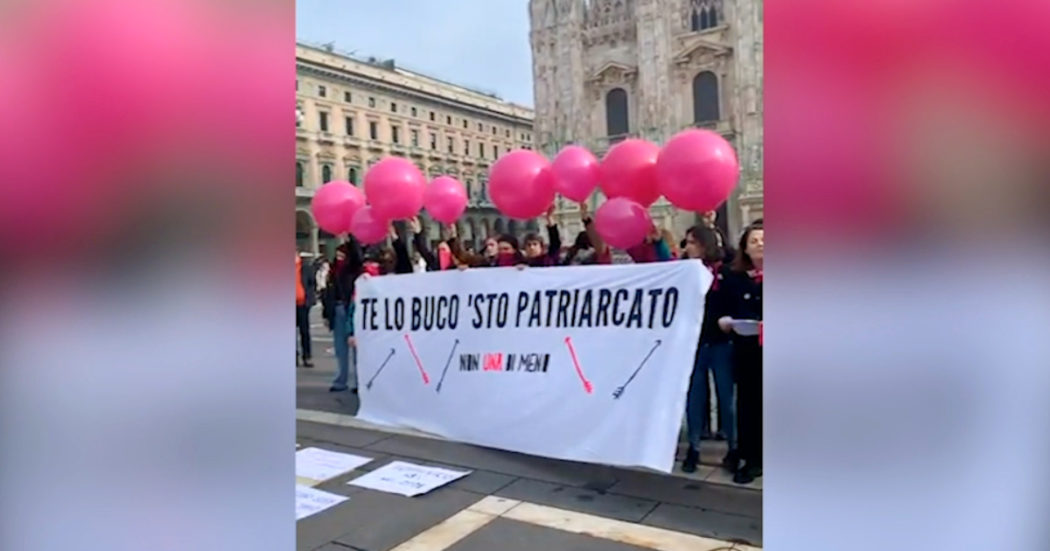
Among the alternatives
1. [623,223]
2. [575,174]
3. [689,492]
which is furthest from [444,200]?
[689,492]

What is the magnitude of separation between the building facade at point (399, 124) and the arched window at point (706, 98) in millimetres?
11865

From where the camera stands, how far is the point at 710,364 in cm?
418

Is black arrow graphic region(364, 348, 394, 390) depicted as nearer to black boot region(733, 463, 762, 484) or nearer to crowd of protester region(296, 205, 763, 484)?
crowd of protester region(296, 205, 763, 484)

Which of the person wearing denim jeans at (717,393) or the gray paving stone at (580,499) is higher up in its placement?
the person wearing denim jeans at (717,393)

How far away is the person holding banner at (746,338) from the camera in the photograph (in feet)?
12.7

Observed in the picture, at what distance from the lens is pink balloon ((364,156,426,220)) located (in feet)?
19.4

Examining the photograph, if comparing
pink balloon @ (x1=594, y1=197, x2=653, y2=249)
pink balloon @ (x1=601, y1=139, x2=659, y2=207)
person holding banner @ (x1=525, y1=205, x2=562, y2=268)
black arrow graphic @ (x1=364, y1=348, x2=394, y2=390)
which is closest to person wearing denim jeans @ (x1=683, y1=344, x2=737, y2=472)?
pink balloon @ (x1=594, y1=197, x2=653, y2=249)

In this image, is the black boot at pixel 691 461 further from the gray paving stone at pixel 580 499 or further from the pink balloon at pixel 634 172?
the pink balloon at pixel 634 172

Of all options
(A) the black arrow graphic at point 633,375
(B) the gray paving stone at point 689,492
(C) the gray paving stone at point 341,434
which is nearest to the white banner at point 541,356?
(A) the black arrow graphic at point 633,375

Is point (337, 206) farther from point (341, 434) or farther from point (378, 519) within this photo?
point (378, 519)
